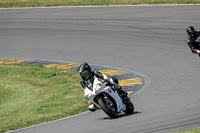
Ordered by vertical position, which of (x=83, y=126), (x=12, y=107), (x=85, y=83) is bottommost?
(x=12, y=107)

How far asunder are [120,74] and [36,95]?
12.7 feet

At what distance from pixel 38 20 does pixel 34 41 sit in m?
4.63

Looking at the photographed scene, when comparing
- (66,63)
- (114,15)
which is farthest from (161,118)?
(114,15)

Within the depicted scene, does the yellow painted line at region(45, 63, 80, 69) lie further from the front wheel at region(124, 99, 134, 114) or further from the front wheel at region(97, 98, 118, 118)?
the front wheel at region(97, 98, 118, 118)

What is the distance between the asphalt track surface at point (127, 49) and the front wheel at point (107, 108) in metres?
0.20

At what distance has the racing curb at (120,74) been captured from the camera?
16.8 m

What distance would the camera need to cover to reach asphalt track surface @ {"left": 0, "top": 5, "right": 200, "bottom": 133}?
38.9 feet

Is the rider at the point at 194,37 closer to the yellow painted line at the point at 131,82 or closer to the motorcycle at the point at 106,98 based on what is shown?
the yellow painted line at the point at 131,82

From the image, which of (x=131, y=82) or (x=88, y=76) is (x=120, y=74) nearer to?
(x=131, y=82)

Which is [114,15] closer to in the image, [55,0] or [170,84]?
[55,0]

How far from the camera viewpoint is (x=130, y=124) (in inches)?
446

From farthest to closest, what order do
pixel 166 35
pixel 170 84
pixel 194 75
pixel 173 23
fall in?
pixel 173 23 → pixel 166 35 → pixel 194 75 → pixel 170 84

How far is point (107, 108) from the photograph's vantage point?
11.7 meters

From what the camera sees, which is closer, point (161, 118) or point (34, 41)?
point (161, 118)
